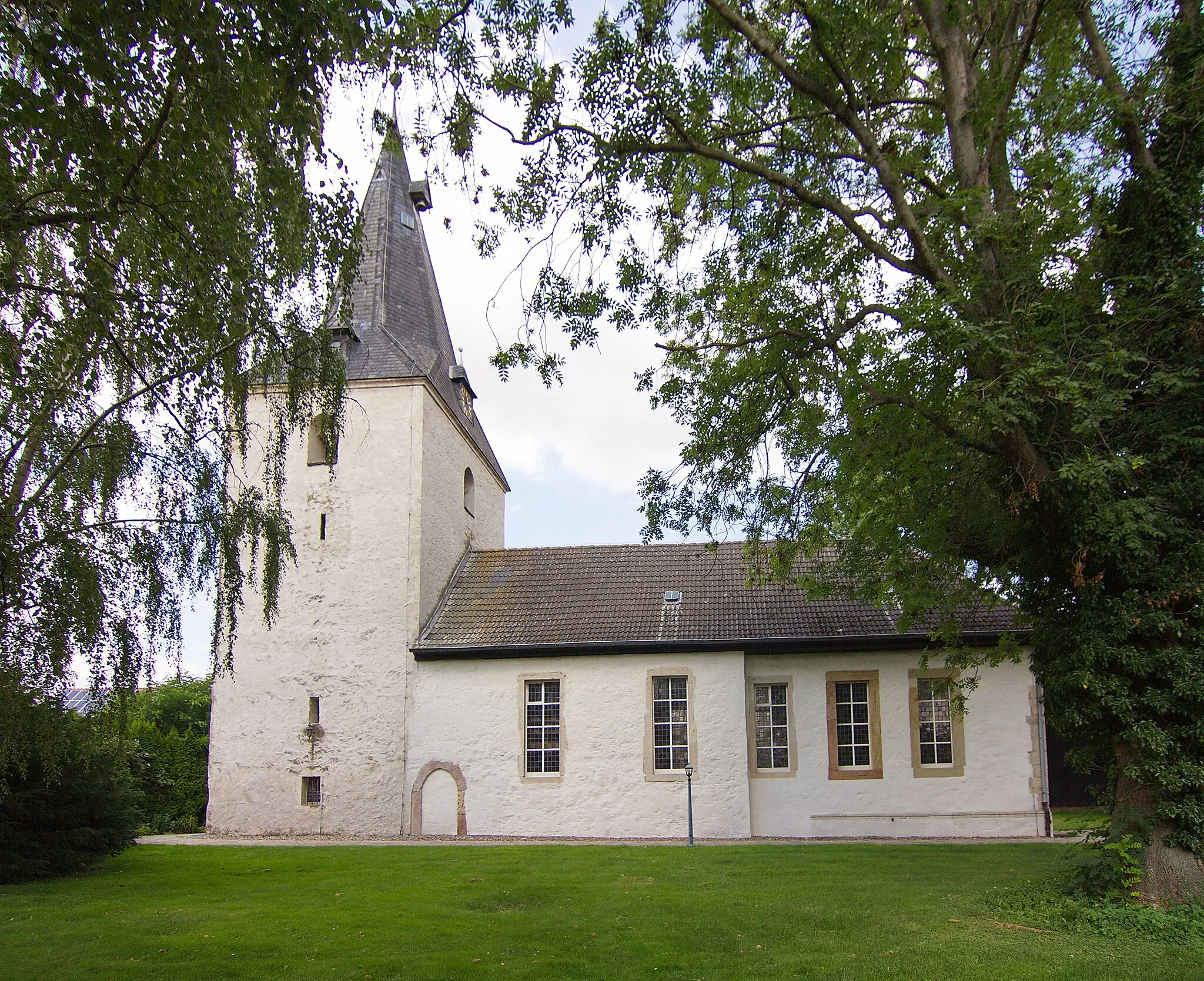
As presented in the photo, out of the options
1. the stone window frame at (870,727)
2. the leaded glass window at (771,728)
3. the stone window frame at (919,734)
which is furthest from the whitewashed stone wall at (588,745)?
the stone window frame at (919,734)

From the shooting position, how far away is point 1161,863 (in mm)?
7844

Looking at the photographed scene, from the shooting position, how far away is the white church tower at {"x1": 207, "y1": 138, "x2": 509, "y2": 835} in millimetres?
16484

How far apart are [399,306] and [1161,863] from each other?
16.9 meters

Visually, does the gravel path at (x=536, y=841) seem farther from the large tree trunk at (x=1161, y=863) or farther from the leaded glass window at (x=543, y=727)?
the large tree trunk at (x=1161, y=863)

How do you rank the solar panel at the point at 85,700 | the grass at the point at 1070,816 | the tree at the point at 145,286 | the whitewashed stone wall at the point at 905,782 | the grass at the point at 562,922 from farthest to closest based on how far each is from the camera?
the grass at the point at 1070,816 → the whitewashed stone wall at the point at 905,782 → the solar panel at the point at 85,700 → the grass at the point at 562,922 → the tree at the point at 145,286

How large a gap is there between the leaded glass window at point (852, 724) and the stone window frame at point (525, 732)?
4726mm

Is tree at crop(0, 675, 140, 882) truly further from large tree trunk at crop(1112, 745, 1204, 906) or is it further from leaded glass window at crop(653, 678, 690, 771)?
large tree trunk at crop(1112, 745, 1204, 906)

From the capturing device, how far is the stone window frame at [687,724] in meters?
15.8

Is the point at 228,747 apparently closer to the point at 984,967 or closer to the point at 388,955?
the point at 388,955

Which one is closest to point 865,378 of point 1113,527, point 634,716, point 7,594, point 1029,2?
point 1113,527

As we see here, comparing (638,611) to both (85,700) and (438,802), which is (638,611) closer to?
(438,802)

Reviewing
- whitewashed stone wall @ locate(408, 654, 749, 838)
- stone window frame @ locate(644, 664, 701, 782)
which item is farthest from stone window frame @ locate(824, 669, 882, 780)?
stone window frame @ locate(644, 664, 701, 782)

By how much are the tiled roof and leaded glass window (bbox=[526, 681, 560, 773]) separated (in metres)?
0.73

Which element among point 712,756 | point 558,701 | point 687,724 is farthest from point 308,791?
point 712,756
